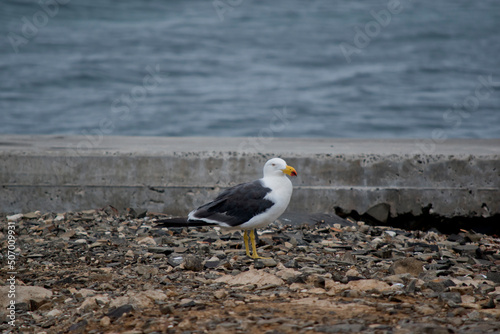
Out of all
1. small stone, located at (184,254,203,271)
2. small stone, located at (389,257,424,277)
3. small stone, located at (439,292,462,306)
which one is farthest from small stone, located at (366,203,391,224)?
small stone, located at (439,292,462,306)

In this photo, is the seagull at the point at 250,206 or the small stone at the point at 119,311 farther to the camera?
the seagull at the point at 250,206

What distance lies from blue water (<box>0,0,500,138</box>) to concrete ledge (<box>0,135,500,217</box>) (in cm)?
1112

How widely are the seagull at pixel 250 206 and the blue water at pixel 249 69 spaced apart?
13016mm

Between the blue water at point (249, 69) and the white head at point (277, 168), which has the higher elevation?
the blue water at point (249, 69)

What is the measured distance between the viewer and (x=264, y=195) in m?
4.80

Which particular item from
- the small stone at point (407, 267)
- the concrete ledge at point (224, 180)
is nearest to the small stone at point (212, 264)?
the small stone at point (407, 267)

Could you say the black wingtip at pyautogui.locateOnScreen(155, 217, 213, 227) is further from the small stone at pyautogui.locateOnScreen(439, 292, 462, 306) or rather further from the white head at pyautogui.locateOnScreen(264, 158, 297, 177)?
the small stone at pyautogui.locateOnScreen(439, 292, 462, 306)

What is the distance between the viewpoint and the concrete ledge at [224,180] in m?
6.66

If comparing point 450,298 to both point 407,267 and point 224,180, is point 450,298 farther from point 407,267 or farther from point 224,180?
point 224,180

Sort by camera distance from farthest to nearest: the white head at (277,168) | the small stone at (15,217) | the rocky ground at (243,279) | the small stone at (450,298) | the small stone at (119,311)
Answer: the small stone at (15,217) → the white head at (277,168) → the small stone at (450,298) → the small stone at (119,311) → the rocky ground at (243,279)

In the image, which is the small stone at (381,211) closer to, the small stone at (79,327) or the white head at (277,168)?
the white head at (277,168)

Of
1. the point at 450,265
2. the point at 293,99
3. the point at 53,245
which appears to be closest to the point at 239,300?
the point at 450,265

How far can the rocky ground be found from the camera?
341 centimetres

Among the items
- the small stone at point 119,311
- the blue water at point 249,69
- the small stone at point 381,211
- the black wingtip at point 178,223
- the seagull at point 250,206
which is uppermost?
the blue water at point 249,69
